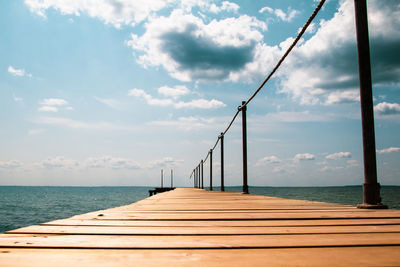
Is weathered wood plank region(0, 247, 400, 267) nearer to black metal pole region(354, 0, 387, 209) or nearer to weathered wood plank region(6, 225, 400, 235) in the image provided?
weathered wood plank region(6, 225, 400, 235)

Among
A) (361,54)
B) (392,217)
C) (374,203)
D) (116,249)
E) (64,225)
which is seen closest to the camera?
(116,249)

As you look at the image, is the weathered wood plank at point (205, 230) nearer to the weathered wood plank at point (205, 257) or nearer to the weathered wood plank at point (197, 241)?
the weathered wood plank at point (197, 241)

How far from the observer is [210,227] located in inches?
65.6

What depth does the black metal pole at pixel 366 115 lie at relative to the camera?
2689mm

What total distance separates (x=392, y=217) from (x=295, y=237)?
3.85ft

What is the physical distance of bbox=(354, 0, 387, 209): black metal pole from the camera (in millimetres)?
2689

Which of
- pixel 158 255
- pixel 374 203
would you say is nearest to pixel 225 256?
pixel 158 255

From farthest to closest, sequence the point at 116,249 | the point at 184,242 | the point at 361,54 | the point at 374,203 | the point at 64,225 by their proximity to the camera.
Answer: the point at 361,54, the point at 374,203, the point at 64,225, the point at 184,242, the point at 116,249

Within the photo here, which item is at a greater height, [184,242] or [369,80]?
[369,80]

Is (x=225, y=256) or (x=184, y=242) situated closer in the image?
(x=225, y=256)

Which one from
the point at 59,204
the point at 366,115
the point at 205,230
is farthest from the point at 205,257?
the point at 59,204

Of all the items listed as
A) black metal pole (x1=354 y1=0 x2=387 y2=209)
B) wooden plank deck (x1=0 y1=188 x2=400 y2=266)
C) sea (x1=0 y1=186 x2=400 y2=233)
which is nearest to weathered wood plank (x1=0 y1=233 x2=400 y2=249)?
wooden plank deck (x1=0 y1=188 x2=400 y2=266)

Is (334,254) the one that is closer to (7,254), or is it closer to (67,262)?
(67,262)

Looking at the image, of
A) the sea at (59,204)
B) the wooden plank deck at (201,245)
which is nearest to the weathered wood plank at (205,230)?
the wooden plank deck at (201,245)
